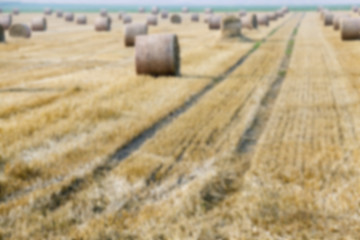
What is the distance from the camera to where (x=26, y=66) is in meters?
16.1

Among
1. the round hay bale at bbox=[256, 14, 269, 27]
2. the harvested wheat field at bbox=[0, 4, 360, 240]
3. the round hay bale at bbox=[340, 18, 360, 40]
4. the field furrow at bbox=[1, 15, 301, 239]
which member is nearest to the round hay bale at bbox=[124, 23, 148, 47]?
the harvested wheat field at bbox=[0, 4, 360, 240]

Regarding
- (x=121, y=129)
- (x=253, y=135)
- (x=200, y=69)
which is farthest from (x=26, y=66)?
(x=253, y=135)

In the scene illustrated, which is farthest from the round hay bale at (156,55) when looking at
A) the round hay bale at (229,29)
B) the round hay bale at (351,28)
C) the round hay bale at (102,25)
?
the round hay bale at (102,25)

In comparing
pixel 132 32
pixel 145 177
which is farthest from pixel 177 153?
pixel 132 32

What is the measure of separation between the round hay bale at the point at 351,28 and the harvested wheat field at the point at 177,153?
34.2 ft

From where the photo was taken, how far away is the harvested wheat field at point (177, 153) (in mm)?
4648

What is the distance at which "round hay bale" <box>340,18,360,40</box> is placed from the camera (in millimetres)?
22734

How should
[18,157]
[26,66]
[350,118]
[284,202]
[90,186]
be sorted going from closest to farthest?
[284,202] → [90,186] → [18,157] → [350,118] → [26,66]

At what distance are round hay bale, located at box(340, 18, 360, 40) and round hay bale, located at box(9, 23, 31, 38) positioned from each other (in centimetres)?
1893

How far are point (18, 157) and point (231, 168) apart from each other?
3116 millimetres

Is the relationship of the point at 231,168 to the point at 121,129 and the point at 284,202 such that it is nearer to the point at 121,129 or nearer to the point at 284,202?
the point at 284,202

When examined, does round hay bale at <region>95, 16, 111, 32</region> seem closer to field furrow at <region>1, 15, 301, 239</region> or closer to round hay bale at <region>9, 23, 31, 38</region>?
round hay bale at <region>9, 23, 31, 38</region>

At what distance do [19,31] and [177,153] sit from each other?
961 inches

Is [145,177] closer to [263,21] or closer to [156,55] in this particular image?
[156,55]
